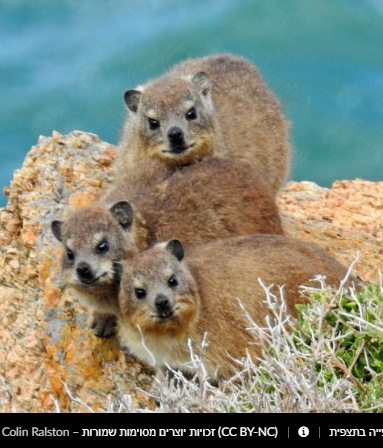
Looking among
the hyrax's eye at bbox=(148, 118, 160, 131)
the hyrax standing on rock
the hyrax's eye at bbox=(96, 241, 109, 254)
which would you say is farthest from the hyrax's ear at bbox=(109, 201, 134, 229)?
the hyrax's eye at bbox=(148, 118, 160, 131)

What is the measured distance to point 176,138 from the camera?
6.80 m

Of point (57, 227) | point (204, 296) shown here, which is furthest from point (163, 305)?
point (57, 227)

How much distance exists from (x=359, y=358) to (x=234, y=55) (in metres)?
5.12

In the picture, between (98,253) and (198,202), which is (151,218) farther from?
(98,253)

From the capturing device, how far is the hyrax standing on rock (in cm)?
695

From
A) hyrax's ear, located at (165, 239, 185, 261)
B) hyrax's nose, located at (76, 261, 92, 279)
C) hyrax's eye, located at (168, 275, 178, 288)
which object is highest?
hyrax's ear, located at (165, 239, 185, 261)

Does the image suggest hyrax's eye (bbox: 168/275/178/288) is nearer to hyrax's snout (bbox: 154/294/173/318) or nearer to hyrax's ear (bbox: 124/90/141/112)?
hyrax's snout (bbox: 154/294/173/318)

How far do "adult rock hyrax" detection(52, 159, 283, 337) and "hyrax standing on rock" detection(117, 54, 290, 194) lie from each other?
277 mm

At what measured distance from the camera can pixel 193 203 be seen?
6.28m

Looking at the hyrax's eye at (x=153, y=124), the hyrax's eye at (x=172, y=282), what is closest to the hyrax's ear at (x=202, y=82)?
the hyrax's eye at (x=153, y=124)

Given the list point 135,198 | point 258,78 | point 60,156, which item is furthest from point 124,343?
point 258,78

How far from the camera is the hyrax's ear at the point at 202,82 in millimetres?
7383

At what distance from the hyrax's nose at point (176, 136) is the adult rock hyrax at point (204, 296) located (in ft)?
4.18

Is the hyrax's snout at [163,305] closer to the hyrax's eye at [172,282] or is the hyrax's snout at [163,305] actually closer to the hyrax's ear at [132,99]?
the hyrax's eye at [172,282]
